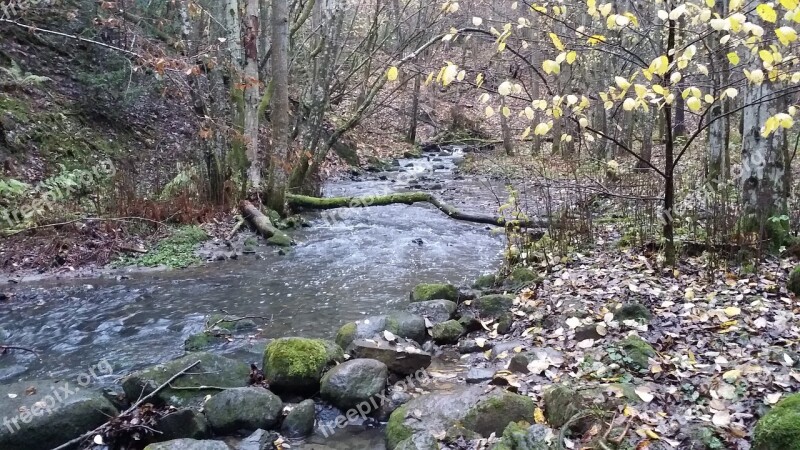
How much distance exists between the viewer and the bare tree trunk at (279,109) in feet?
36.7

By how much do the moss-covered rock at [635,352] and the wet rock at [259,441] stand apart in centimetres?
259

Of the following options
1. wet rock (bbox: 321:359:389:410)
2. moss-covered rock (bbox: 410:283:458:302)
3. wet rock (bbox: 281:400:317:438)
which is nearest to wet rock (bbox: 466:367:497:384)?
wet rock (bbox: 321:359:389:410)

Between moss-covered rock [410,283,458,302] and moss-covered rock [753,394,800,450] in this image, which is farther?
moss-covered rock [410,283,458,302]

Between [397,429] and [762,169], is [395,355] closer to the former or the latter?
[397,429]

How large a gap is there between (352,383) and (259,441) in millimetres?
841

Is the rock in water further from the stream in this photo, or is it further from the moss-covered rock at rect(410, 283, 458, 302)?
the moss-covered rock at rect(410, 283, 458, 302)

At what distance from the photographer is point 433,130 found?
90.2ft

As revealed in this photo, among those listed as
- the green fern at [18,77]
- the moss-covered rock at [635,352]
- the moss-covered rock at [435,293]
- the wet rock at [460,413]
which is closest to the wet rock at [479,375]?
the wet rock at [460,413]

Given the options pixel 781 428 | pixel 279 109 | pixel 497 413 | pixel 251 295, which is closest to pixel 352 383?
pixel 497 413

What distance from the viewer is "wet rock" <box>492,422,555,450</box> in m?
3.38

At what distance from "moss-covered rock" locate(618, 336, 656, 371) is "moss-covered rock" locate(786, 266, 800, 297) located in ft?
5.36

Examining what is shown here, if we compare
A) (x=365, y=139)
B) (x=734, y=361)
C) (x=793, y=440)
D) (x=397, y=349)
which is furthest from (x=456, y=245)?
(x=365, y=139)

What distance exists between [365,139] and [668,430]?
19605 millimetres

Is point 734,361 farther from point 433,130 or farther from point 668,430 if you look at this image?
point 433,130
